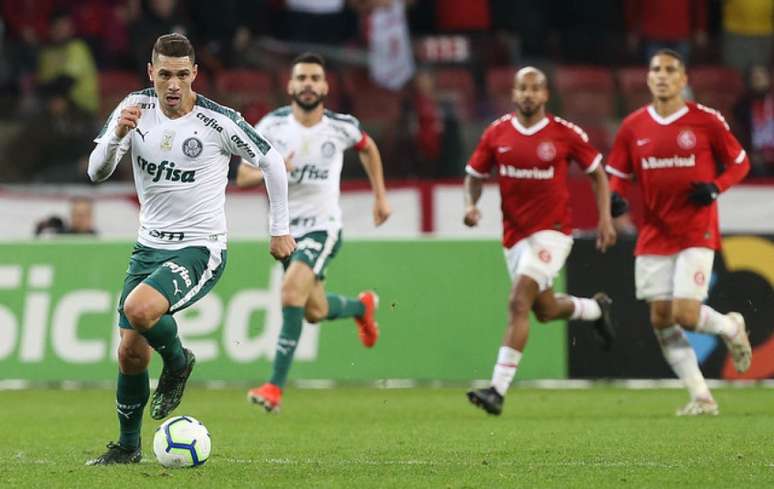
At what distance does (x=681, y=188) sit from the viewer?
11047 millimetres

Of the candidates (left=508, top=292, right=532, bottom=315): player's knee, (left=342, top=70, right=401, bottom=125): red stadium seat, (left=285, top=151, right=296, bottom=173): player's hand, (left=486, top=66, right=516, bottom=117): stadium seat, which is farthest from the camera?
(left=486, top=66, right=516, bottom=117): stadium seat

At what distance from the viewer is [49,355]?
13773 millimetres

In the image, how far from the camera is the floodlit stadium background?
1387 centimetres

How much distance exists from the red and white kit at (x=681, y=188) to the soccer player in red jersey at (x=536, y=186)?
337mm

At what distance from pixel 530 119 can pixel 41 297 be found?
467 centimetres

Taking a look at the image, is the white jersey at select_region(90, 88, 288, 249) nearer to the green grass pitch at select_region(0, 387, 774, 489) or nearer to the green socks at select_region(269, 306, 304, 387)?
the green grass pitch at select_region(0, 387, 774, 489)

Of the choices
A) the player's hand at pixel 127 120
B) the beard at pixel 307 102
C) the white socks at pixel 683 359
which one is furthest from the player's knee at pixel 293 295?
the player's hand at pixel 127 120

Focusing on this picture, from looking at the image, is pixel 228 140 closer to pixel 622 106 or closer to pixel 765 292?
pixel 765 292

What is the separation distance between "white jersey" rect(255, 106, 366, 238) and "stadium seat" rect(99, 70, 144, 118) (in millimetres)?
6126

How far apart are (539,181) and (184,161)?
367cm

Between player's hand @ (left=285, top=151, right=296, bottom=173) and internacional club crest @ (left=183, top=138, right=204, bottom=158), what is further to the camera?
player's hand @ (left=285, top=151, right=296, bottom=173)

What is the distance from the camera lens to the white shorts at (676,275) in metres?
11.0

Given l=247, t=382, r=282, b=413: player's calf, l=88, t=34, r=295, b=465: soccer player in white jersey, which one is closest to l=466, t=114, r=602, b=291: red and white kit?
l=247, t=382, r=282, b=413: player's calf

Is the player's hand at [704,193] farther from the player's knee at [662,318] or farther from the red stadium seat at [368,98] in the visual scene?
the red stadium seat at [368,98]
